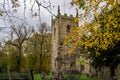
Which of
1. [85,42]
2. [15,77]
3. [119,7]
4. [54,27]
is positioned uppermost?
[54,27]

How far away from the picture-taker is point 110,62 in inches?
1500

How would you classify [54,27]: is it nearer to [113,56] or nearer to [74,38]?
[113,56]

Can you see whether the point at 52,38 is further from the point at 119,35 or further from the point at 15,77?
the point at 119,35

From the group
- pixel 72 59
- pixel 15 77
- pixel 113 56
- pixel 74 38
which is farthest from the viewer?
pixel 72 59

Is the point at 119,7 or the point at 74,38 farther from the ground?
the point at 119,7

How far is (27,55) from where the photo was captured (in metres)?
70.8

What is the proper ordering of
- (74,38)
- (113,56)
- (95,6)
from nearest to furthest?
(95,6)
(74,38)
(113,56)

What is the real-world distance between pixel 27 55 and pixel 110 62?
115 ft

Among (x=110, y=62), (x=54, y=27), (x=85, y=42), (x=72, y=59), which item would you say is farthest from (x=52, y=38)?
(x=85, y=42)

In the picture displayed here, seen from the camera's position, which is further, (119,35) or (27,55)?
(27,55)

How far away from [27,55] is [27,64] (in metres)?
1.99

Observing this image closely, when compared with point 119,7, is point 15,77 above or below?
below

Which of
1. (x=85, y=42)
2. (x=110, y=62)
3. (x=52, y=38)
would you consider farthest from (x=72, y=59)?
(x=85, y=42)

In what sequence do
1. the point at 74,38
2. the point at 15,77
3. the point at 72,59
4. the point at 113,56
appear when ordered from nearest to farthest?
the point at 74,38
the point at 15,77
the point at 113,56
the point at 72,59
